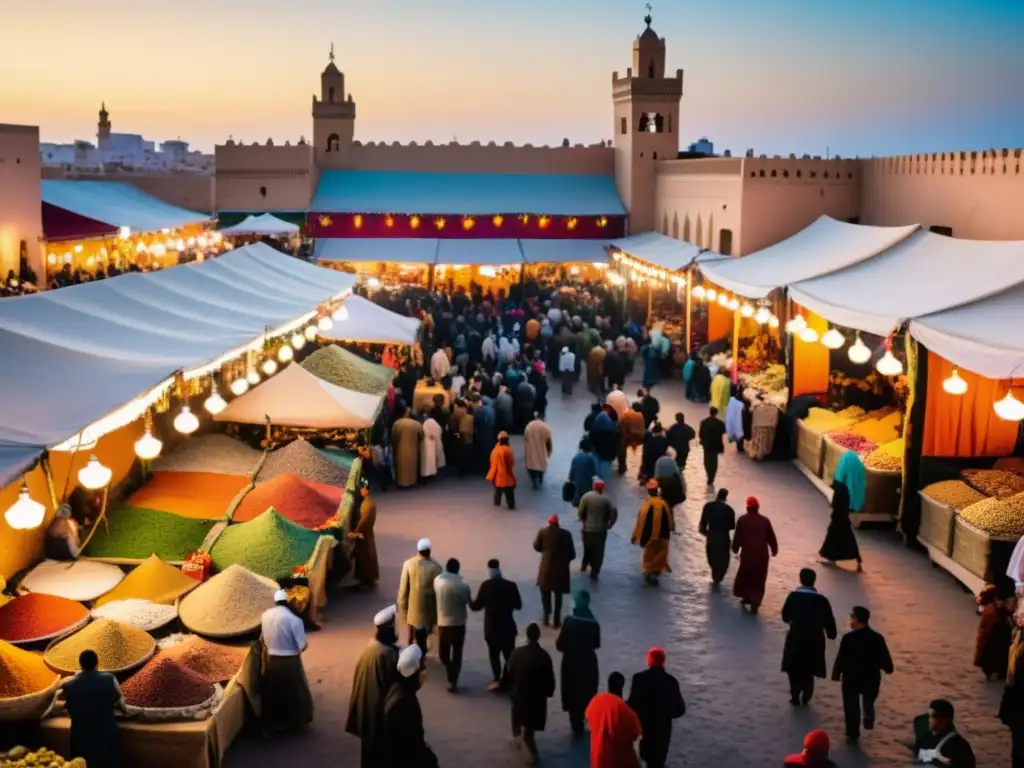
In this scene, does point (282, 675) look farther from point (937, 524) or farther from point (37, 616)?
point (937, 524)

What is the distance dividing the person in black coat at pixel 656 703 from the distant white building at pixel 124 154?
4422 centimetres

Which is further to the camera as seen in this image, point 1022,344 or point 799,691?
point 1022,344

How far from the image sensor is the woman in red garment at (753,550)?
9.66m

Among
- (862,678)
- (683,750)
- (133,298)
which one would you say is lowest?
(683,750)

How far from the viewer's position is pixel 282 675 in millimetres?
7430

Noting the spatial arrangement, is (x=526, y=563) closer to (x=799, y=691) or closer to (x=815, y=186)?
(x=799, y=691)

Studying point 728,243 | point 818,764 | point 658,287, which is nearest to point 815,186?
point 728,243

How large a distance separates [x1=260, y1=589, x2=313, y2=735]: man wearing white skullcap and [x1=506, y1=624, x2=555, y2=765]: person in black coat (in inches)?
58.8

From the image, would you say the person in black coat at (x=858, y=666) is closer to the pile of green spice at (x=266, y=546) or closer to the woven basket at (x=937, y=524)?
the woven basket at (x=937, y=524)

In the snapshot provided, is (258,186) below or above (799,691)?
above

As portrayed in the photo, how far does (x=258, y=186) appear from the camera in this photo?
33656 mm

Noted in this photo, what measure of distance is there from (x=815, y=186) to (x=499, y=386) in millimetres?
8733

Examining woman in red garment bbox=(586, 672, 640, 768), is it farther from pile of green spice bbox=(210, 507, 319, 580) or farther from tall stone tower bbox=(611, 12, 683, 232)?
tall stone tower bbox=(611, 12, 683, 232)

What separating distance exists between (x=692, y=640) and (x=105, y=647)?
15.3ft
